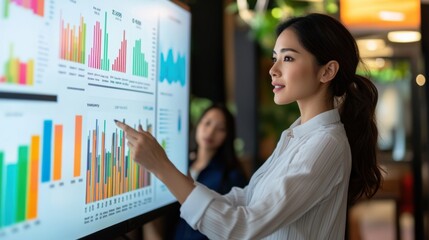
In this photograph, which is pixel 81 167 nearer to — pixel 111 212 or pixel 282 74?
pixel 111 212

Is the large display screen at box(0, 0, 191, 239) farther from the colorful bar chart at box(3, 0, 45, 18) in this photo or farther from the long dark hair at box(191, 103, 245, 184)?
the long dark hair at box(191, 103, 245, 184)

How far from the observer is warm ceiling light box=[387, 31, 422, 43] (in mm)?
3367

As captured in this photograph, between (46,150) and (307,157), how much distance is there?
23.3 inches

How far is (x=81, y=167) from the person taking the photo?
3.50 feet

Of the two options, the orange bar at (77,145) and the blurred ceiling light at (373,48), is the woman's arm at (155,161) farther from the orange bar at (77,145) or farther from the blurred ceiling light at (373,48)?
the blurred ceiling light at (373,48)

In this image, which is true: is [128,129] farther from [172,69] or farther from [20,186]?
[172,69]

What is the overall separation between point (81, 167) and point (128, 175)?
234 mm

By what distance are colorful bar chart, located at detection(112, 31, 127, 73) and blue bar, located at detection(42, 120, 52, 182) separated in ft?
0.99

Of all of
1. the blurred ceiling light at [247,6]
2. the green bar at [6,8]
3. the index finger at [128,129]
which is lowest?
the index finger at [128,129]

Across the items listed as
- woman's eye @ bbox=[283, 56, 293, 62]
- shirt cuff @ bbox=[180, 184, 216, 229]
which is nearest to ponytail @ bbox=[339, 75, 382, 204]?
woman's eye @ bbox=[283, 56, 293, 62]

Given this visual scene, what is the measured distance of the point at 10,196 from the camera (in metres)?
0.86

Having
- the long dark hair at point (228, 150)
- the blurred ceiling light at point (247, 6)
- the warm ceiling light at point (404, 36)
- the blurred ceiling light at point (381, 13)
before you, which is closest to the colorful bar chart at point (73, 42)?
the long dark hair at point (228, 150)

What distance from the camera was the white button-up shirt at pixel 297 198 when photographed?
1069 mm

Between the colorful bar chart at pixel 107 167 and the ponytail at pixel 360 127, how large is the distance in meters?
0.62
